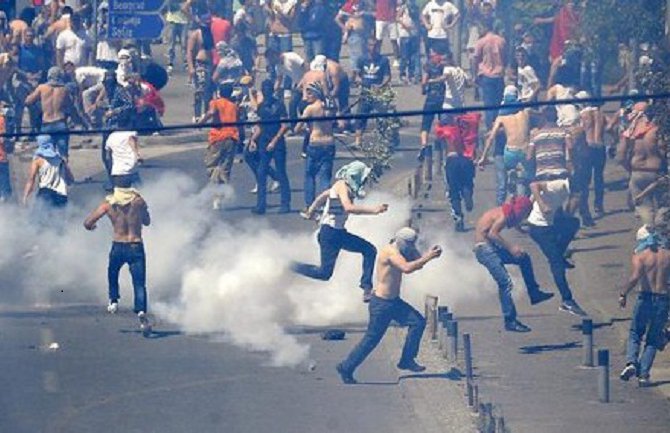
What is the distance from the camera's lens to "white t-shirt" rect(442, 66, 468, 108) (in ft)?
91.2

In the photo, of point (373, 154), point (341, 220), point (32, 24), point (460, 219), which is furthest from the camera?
point (32, 24)

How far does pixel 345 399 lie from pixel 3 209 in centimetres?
920

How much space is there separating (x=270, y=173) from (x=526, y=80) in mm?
4545

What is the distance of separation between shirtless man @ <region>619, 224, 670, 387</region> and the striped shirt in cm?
415

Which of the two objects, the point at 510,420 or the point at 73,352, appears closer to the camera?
the point at 510,420

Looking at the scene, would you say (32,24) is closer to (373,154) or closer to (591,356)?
(373,154)

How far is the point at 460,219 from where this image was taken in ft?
79.7

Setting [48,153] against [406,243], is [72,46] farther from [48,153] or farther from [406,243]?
[406,243]

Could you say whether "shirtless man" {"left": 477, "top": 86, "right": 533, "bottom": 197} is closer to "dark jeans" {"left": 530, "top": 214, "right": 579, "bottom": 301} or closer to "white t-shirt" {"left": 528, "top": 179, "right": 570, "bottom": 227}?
"white t-shirt" {"left": 528, "top": 179, "right": 570, "bottom": 227}

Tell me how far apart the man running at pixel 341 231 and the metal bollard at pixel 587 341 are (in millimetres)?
2803

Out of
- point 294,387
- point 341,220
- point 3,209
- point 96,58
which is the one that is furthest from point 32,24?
point 294,387

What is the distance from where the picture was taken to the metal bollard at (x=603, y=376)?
16.9m

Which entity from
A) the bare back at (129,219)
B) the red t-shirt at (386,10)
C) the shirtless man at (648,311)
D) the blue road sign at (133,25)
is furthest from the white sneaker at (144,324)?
the red t-shirt at (386,10)

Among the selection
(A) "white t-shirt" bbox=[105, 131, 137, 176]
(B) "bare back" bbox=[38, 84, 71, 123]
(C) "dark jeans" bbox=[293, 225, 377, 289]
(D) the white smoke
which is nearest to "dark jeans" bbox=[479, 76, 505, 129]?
(D) the white smoke
